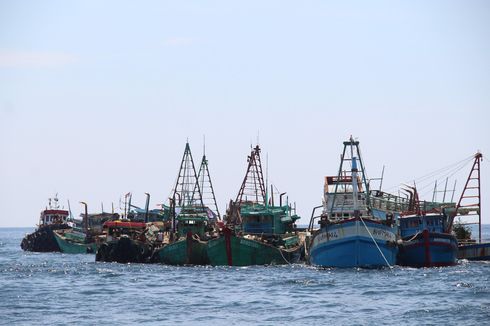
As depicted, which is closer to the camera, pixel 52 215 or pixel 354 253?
pixel 354 253

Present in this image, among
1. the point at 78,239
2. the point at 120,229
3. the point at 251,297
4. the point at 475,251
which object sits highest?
the point at 120,229

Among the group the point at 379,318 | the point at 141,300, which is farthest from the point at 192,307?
the point at 379,318

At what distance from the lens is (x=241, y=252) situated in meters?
83.2

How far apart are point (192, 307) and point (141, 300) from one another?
4.64 metres

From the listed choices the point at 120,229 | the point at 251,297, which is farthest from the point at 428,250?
the point at 120,229

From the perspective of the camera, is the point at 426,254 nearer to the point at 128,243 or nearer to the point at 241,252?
the point at 241,252

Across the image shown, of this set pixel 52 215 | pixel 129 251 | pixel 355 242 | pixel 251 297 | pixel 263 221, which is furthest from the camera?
pixel 52 215

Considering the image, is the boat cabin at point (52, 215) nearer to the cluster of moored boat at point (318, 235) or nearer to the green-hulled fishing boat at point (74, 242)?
the green-hulled fishing boat at point (74, 242)

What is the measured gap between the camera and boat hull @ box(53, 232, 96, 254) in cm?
12592

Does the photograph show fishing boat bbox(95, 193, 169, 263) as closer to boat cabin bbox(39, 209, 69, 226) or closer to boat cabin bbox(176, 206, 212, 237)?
boat cabin bbox(176, 206, 212, 237)

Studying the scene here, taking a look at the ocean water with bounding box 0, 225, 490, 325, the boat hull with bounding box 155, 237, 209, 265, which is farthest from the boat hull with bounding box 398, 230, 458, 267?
the boat hull with bounding box 155, 237, 209, 265

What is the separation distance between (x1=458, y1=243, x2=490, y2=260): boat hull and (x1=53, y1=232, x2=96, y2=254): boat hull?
52.7m

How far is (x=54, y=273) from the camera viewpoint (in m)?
78.4

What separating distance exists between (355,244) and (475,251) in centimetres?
2102
